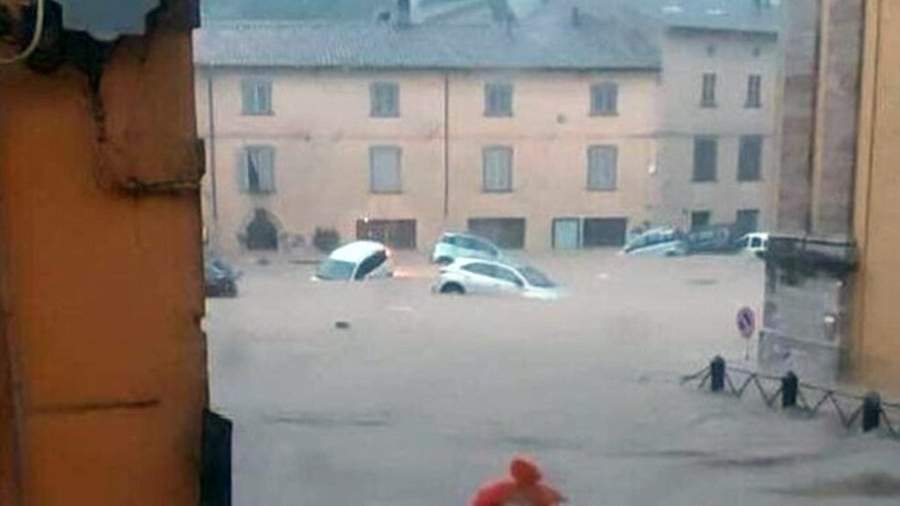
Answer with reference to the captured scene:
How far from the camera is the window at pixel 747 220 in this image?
4295 cm

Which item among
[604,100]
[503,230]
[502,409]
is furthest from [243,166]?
[502,409]

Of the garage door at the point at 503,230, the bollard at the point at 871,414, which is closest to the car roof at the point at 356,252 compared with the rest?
the garage door at the point at 503,230

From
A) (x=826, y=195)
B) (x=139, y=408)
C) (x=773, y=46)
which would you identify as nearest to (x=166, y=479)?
(x=139, y=408)

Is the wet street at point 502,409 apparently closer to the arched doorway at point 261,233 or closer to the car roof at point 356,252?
the car roof at point 356,252

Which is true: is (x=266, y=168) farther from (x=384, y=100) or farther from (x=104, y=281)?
(x=104, y=281)

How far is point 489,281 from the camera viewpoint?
1235 inches

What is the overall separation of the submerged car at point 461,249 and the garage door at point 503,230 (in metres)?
2.43

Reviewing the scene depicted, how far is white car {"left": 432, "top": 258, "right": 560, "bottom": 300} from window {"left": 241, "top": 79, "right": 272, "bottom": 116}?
32.4ft

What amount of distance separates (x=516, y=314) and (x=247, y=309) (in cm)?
560

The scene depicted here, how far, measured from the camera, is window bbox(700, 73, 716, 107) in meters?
42.5

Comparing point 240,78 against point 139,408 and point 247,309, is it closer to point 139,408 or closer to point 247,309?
point 247,309

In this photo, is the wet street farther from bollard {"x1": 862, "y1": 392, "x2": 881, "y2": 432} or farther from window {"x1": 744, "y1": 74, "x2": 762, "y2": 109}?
window {"x1": 744, "y1": 74, "x2": 762, "y2": 109}

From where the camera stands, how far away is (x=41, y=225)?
88.7 inches

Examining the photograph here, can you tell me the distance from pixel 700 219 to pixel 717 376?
86.6 ft
